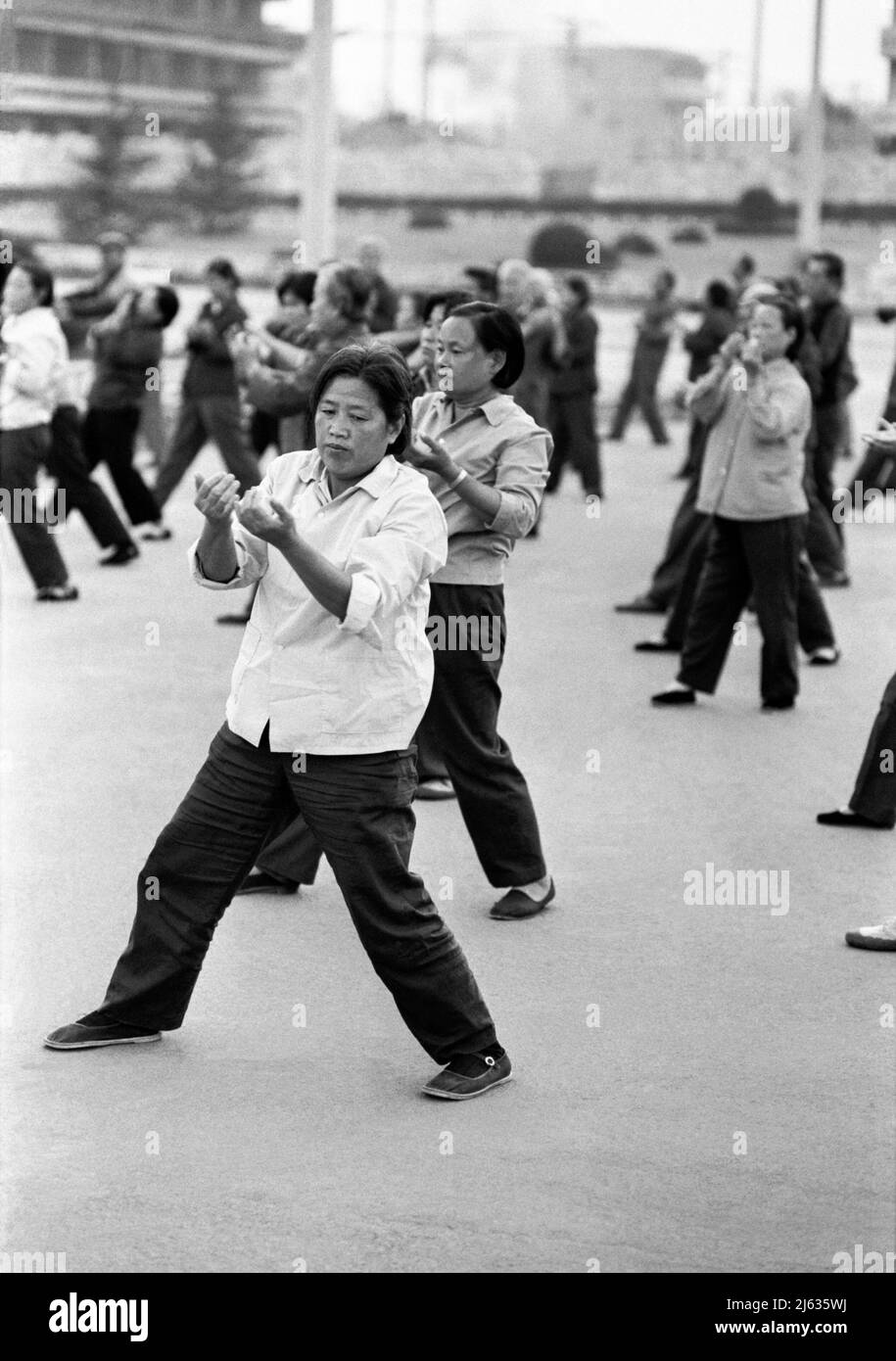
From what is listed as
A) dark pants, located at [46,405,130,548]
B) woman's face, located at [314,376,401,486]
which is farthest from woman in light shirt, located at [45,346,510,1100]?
dark pants, located at [46,405,130,548]

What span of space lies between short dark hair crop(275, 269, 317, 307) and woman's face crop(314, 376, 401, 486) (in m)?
6.41

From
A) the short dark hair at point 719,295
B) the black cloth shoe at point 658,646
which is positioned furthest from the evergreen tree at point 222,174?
the black cloth shoe at point 658,646

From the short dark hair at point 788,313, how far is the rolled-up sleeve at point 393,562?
4454mm

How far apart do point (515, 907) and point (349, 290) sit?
3.61m

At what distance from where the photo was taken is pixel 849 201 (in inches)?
1219

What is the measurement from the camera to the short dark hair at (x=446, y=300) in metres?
7.48

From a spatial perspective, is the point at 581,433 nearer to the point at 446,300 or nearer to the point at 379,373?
the point at 446,300

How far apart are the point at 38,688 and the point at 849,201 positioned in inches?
926

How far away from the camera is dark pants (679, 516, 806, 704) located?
9.33 meters

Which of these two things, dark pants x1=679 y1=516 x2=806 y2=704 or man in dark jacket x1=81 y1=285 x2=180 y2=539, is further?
man in dark jacket x1=81 y1=285 x2=180 y2=539

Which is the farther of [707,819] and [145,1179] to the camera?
[707,819]

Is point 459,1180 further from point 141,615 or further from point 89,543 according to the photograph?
point 89,543

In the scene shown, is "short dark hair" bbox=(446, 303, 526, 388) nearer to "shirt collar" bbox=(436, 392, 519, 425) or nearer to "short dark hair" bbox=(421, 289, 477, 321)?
"shirt collar" bbox=(436, 392, 519, 425)
